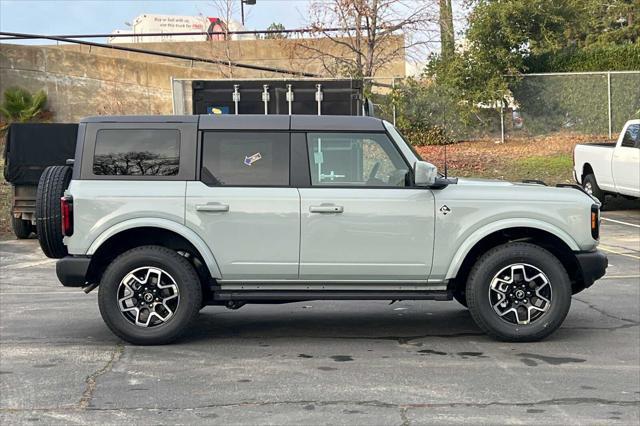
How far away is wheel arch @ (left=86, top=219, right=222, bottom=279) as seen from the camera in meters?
6.31

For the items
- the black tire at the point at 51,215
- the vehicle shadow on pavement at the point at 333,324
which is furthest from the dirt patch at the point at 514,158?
the black tire at the point at 51,215

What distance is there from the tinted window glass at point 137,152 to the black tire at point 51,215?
1.34ft

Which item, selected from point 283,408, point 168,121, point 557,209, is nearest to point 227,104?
point 168,121

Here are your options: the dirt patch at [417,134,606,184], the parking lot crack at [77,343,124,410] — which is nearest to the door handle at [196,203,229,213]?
the parking lot crack at [77,343,124,410]

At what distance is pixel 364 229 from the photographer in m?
6.34

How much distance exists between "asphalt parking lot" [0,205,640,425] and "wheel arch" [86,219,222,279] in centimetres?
73

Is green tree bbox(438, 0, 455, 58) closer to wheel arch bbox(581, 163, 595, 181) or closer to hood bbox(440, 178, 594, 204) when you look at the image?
wheel arch bbox(581, 163, 595, 181)

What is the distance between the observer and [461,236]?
638 cm

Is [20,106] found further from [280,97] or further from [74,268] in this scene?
[74,268]

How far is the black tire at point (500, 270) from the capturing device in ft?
21.0

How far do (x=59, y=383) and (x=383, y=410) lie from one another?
2357 mm

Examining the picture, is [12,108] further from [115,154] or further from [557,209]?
[557,209]

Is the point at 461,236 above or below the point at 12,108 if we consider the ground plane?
below

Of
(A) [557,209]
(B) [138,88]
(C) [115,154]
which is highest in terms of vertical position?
(B) [138,88]
